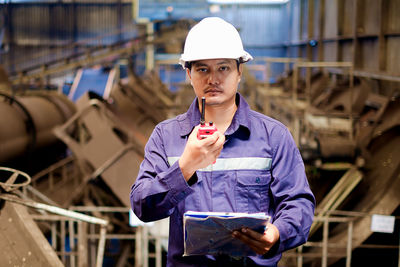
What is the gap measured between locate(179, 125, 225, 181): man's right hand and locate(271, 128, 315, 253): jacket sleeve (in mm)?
305

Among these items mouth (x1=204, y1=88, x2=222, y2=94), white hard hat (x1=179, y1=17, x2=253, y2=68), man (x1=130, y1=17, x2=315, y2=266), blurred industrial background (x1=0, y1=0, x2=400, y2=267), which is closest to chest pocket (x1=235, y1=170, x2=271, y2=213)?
man (x1=130, y1=17, x2=315, y2=266)

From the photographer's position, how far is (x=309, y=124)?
762 cm

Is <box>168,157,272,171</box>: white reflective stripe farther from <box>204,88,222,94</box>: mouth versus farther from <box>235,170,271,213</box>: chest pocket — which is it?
<box>204,88,222,94</box>: mouth

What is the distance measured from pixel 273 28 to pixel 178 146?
2292 centimetres

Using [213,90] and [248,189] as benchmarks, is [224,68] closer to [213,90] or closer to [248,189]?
[213,90]

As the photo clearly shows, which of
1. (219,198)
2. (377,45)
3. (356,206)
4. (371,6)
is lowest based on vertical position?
(356,206)

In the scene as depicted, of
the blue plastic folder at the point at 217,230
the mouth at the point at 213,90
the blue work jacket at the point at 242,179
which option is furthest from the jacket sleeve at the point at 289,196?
the mouth at the point at 213,90

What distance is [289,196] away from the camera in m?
1.77

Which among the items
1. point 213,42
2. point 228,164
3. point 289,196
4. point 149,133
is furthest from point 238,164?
point 149,133

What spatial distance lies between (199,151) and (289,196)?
0.40 metres

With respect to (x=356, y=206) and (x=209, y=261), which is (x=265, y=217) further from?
(x=356, y=206)

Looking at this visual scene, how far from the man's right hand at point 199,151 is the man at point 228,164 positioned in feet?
0.29

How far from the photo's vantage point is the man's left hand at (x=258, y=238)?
1604 mm

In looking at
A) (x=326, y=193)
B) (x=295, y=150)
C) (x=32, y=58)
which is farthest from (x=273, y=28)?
(x=295, y=150)
